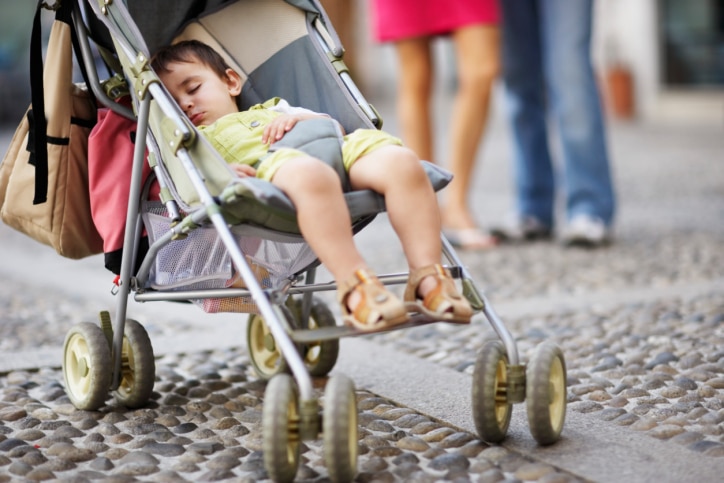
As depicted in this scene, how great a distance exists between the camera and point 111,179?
3064 millimetres

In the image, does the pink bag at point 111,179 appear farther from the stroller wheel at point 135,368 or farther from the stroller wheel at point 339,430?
the stroller wheel at point 339,430

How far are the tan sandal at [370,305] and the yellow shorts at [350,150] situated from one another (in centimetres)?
33

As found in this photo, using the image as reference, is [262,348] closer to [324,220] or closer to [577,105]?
[324,220]

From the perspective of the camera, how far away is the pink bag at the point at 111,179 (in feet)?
9.95

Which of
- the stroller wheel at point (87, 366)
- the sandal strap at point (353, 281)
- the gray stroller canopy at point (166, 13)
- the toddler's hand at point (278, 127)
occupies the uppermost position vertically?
the gray stroller canopy at point (166, 13)

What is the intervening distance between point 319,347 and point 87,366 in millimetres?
690

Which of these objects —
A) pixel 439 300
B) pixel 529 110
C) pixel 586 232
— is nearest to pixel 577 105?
pixel 529 110

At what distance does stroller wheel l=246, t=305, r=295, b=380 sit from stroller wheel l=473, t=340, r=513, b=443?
89 cm

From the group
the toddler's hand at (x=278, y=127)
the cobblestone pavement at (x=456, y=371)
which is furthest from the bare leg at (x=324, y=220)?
the cobblestone pavement at (x=456, y=371)

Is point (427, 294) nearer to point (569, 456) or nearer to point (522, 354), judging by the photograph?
point (569, 456)

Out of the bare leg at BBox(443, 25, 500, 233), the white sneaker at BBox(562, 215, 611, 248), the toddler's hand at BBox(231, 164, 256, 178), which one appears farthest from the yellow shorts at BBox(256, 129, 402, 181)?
the white sneaker at BBox(562, 215, 611, 248)

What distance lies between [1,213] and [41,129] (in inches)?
12.8

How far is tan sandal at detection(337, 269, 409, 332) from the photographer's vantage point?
244 cm

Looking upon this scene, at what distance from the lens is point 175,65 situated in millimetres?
3146
